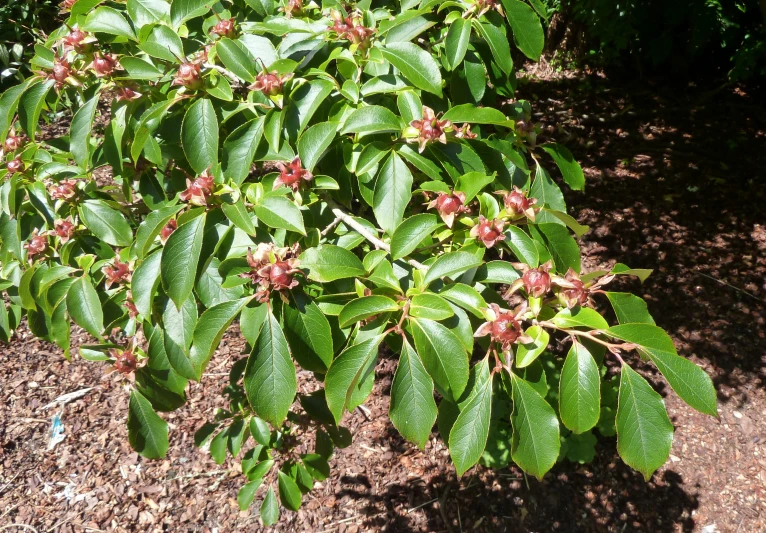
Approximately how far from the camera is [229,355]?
12.6 ft

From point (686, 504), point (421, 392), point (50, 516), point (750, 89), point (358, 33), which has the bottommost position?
point (50, 516)

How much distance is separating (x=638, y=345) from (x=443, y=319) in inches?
14.9

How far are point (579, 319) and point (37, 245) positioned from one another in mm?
1471

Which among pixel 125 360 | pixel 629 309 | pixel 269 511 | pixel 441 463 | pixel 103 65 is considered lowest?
pixel 441 463

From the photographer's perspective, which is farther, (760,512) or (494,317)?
(760,512)

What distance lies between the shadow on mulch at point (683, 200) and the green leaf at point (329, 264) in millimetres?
3063

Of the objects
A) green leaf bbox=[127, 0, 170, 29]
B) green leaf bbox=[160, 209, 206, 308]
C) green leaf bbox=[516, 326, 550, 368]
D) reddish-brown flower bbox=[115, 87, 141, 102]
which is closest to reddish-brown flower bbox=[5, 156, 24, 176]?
reddish-brown flower bbox=[115, 87, 141, 102]

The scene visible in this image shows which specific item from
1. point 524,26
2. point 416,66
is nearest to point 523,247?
point 416,66

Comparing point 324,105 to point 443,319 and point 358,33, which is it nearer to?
point 358,33

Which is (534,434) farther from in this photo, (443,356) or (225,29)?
(225,29)

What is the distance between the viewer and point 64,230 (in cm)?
162

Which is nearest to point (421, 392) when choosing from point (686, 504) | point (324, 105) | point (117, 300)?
point (324, 105)

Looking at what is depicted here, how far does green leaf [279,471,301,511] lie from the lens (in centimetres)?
214

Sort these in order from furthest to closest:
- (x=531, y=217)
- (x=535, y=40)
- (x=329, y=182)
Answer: (x=535, y=40), (x=329, y=182), (x=531, y=217)
